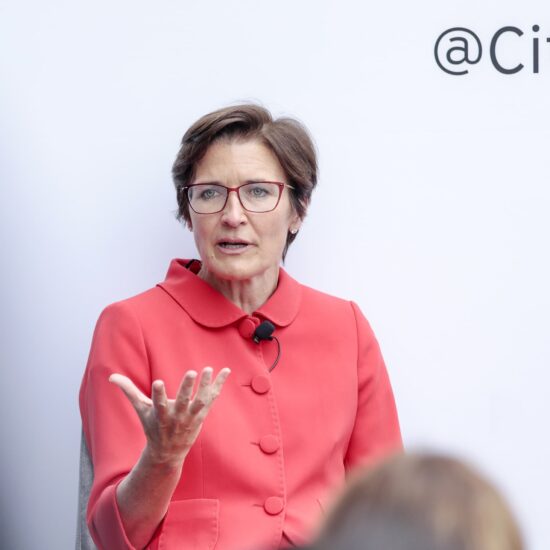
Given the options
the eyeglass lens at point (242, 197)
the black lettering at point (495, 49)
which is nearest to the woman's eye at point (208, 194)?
the eyeglass lens at point (242, 197)

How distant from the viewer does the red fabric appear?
7.38ft

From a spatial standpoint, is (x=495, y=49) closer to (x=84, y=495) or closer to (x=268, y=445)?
(x=268, y=445)

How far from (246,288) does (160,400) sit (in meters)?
0.73

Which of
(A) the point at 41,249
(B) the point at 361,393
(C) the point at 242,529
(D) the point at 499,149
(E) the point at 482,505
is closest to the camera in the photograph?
(E) the point at 482,505

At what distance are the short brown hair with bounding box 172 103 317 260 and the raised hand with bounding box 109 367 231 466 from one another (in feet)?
2.45

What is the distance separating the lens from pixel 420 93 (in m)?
2.84

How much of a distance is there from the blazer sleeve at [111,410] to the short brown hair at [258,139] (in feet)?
1.18

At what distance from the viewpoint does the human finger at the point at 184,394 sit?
1.77 metres

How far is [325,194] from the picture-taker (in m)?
2.83

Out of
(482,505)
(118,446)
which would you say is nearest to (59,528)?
(118,446)

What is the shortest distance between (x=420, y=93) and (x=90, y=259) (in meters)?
0.95

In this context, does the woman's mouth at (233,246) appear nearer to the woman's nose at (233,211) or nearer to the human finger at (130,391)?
the woman's nose at (233,211)

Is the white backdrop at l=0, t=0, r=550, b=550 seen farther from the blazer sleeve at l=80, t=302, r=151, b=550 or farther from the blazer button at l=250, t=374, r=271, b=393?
the blazer button at l=250, t=374, r=271, b=393

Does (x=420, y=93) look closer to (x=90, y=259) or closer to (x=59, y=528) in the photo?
(x=90, y=259)
